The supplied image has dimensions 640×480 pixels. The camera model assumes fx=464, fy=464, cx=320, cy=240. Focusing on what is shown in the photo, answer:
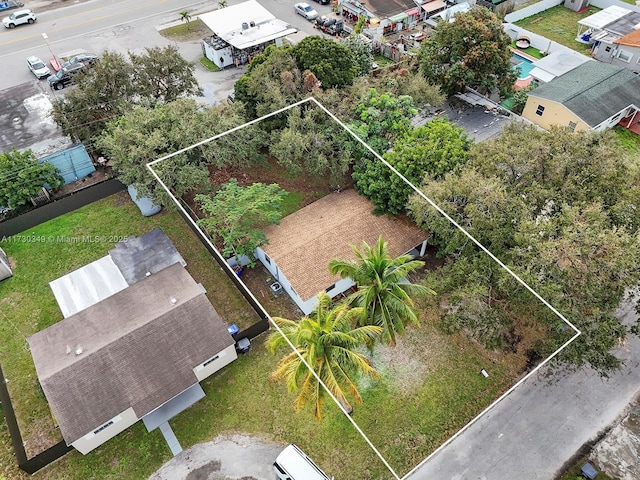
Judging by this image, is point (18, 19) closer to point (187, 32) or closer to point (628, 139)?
point (187, 32)

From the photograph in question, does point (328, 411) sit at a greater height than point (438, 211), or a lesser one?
lesser

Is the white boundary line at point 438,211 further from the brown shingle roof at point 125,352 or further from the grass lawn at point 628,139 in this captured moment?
the grass lawn at point 628,139

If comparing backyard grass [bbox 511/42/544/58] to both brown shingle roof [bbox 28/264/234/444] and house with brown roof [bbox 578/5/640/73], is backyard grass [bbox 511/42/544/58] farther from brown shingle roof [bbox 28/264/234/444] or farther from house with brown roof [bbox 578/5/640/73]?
brown shingle roof [bbox 28/264/234/444]

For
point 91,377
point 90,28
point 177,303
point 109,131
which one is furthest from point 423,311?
point 90,28

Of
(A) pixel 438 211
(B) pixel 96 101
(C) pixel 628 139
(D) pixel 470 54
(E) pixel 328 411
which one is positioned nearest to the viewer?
(E) pixel 328 411

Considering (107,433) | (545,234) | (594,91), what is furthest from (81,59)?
(594,91)
